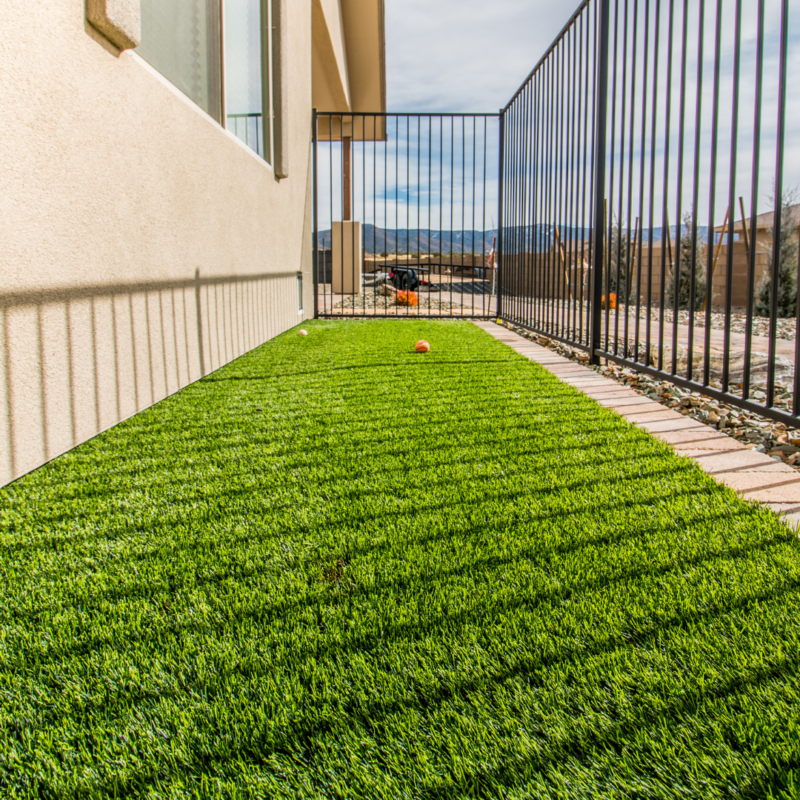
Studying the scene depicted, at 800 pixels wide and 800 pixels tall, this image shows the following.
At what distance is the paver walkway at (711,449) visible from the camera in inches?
77.5

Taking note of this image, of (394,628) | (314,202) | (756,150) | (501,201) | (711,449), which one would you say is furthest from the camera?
(314,202)

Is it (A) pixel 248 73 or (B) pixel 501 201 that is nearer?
(A) pixel 248 73

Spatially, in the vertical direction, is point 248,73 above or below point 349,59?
below

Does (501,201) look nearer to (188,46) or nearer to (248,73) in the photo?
(248,73)

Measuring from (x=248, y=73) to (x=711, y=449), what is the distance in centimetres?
468

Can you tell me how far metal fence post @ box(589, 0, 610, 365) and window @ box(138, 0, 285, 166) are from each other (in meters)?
2.68

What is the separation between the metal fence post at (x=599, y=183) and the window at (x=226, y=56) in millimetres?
2680

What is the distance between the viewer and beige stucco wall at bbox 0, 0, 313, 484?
2.03 meters

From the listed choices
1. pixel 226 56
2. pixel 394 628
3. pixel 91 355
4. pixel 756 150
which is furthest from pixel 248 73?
pixel 394 628

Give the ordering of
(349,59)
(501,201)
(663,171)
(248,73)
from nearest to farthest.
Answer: (663,171) → (248,73) → (501,201) → (349,59)

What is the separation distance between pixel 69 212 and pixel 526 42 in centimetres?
845

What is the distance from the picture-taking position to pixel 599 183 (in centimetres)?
448

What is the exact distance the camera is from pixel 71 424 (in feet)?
7.94

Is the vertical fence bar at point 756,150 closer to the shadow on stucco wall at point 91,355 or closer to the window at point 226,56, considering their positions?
the shadow on stucco wall at point 91,355
